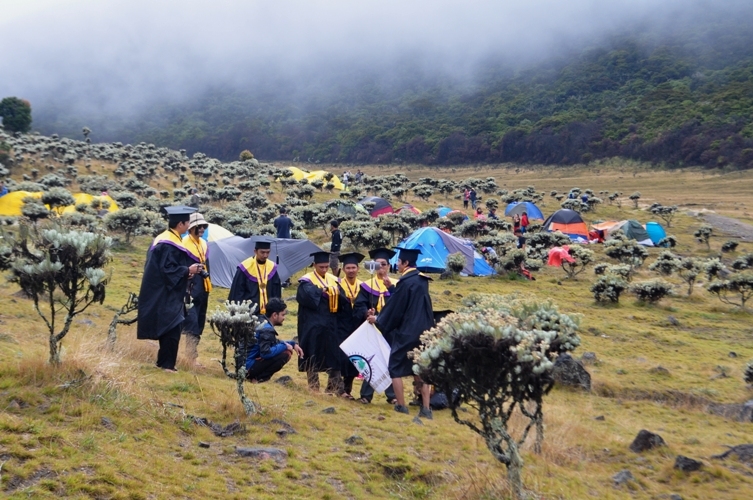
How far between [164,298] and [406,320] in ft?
9.29

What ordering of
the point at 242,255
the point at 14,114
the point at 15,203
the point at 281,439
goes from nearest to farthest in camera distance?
the point at 281,439
the point at 242,255
the point at 15,203
the point at 14,114

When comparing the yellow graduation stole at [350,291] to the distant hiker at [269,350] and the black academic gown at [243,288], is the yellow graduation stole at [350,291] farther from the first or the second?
the distant hiker at [269,350]

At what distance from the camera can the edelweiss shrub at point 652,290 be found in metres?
17.2

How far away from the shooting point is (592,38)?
13600 centimetres

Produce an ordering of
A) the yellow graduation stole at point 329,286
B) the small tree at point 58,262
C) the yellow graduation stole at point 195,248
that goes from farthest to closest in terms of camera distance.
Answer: the yellow graduation stole at point 329,286, the yellow graduation stole at point 195,248, the small tree at point 58,262

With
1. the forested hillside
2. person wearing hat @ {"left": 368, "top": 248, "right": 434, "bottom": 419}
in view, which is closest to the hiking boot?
person wearing hat @ {"left": 368, "top": 248, "right": 434, "bottom": 419}

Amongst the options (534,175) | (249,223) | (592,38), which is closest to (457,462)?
(249,223)

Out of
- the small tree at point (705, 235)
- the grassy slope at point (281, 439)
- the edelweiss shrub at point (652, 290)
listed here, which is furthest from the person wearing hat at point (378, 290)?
the small tree at point (705, 235)

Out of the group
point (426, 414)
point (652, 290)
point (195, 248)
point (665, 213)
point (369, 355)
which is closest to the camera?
point (426, 414)

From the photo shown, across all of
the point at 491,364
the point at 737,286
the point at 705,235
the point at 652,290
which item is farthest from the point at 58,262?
the point at 705,235

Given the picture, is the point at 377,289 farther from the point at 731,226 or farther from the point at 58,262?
the point at 731,226

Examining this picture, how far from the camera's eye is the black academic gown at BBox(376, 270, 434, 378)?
711 centimetres

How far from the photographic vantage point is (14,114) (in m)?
48.1

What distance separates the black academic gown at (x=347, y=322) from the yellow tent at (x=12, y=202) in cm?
1891
